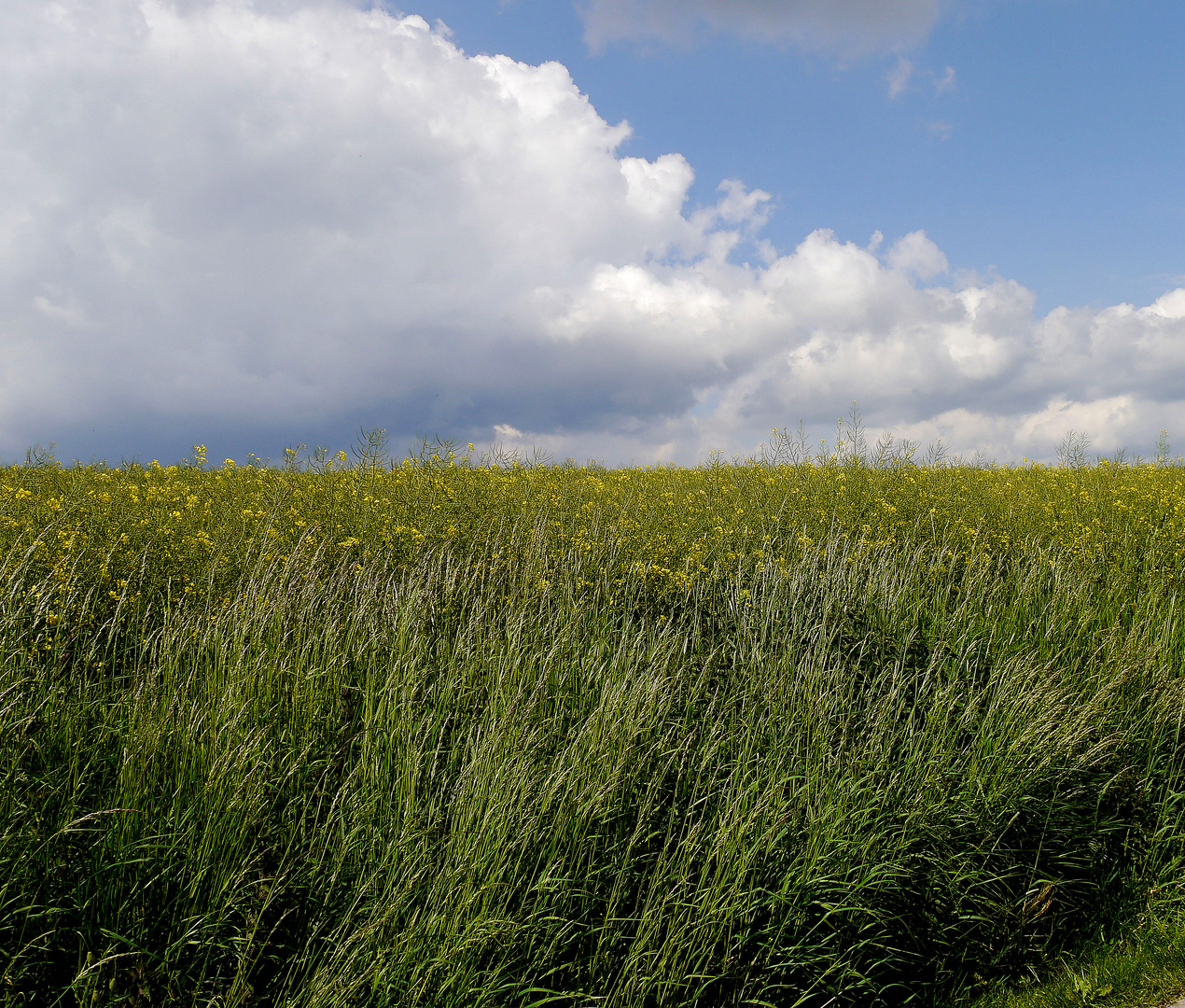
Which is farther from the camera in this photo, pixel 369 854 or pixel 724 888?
pixel 724 888

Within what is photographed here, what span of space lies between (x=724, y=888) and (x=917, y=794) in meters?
1.14

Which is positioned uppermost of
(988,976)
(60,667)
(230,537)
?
(230,537)

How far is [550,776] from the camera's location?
8.98ft

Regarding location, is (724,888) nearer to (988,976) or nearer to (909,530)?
(988,976)

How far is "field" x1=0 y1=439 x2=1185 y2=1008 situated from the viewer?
235 cm

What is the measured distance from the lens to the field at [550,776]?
2.35 meters

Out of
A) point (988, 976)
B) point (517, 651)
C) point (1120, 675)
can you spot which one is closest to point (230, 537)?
point (517, 651)

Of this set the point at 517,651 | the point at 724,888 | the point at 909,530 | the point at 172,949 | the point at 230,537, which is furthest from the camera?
the point at 909,530

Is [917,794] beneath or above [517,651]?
beneath

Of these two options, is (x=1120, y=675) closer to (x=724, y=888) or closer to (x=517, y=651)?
(x=724, y=888)

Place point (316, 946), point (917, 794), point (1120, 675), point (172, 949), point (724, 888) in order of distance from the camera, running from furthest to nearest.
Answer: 1. point (1120, 675)
2. point (917, 794)
3. point (724, 888)
4. point (316, 946)
5. point (172, 949)

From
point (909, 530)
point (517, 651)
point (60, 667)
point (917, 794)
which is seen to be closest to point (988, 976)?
point (917, 794)

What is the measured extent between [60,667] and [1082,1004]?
16.7ft

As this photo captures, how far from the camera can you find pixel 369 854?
2.51 metres
